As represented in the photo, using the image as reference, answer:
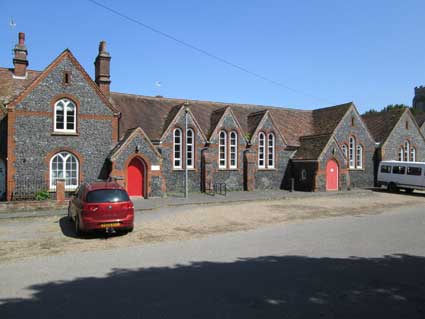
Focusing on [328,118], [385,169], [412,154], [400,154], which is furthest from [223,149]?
[412,154]

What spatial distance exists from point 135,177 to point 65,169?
4374mm

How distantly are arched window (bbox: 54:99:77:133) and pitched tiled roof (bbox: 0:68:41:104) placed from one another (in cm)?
271

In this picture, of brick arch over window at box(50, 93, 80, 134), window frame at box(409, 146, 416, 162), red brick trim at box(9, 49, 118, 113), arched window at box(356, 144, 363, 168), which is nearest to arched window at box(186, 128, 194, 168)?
red brick trim at box(9, 49, 118, 113)

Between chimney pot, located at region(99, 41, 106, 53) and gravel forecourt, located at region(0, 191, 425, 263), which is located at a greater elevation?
chimney pot, located at region(99, 41, 106, 53)

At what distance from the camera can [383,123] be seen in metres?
37.4

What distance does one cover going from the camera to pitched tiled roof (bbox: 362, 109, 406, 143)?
35.9 metres

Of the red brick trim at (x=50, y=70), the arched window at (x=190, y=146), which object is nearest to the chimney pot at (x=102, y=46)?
the red brick trim at (x=50, y=70)

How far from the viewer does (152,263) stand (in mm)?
8141

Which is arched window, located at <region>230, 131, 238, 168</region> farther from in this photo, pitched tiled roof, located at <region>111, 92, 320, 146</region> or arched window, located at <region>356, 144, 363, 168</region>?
arched window, located at <region>356, 144, 363, 168</region>

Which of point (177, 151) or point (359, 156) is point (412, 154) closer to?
point (359, 156)

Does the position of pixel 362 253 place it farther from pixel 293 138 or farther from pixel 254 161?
pixel 293 138

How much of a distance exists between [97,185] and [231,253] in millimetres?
6018

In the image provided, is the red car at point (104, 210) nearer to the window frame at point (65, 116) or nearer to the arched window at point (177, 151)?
the window frame at point (65, 116)

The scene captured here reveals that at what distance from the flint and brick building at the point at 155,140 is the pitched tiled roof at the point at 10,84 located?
6cm
